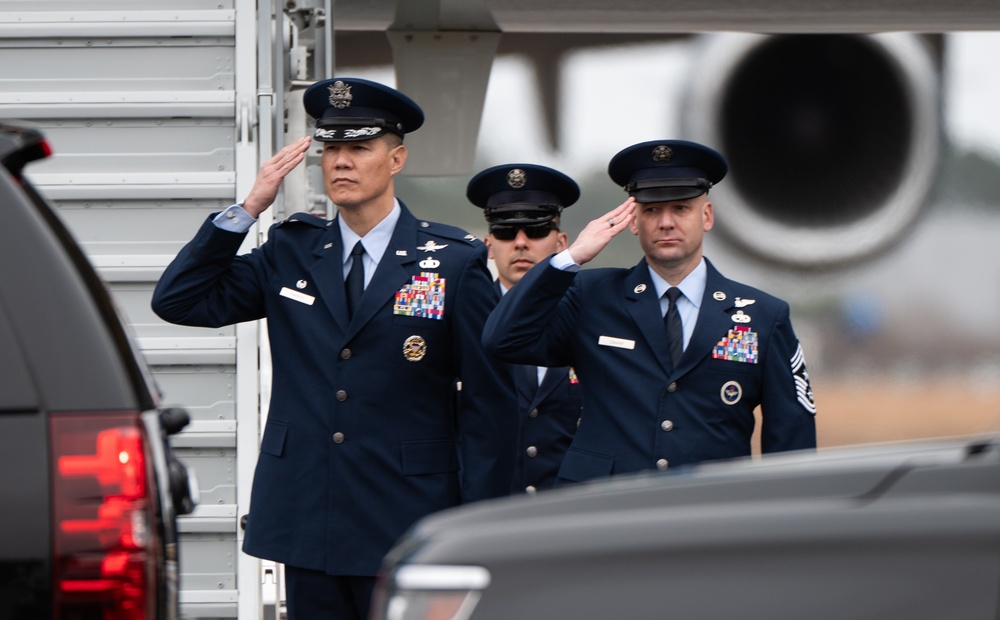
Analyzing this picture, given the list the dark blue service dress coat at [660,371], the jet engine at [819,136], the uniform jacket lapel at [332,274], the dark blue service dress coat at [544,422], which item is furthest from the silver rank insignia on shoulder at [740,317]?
the jet engine at [819,136]

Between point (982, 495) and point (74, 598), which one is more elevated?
point (982, 495)

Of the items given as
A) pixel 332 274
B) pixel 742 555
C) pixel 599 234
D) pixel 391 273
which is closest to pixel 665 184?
pixel 599 234

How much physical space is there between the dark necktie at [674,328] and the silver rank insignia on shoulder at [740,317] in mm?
131

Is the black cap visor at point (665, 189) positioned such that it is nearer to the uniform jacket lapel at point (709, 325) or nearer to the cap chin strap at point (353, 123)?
the uniform jacket lapel at point (709, 325)

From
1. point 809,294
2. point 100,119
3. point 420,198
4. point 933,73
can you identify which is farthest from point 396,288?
point 933,73

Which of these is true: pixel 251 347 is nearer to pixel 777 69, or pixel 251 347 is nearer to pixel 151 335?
pixel 151 335

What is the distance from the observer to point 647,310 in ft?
11.9

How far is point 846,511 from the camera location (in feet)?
5.45

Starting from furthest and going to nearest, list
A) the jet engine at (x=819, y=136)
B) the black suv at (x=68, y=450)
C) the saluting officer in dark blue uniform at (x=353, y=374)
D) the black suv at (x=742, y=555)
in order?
1. the jet engine at (x=819, y=136)
2. the saluting officer in dark blue uniform at (x=353, y=374)
3. the black suv at (x=68, y=450)
4. the black suv at (x=742, y=555)

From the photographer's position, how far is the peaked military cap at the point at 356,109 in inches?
144

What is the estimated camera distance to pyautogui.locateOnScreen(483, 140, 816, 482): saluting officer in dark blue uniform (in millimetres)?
3506

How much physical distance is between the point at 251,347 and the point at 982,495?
2768mm

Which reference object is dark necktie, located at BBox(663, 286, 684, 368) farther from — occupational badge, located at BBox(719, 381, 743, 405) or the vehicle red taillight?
the vehicle red taillight

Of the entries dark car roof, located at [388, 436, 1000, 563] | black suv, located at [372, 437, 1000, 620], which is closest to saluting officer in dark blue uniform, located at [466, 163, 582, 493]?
dark car roof, located at [388, 436, 1000, 563]
